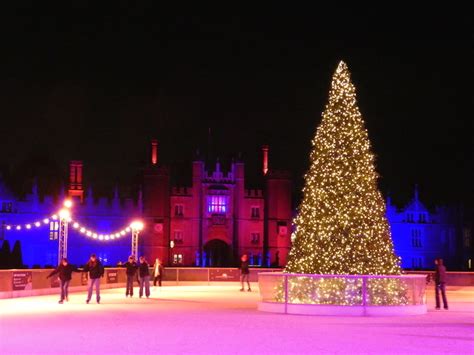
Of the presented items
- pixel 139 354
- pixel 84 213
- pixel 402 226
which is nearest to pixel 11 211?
pixel 84 213

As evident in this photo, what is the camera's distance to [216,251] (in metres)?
68.2

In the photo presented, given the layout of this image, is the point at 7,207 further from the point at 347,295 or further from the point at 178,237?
the point at 347,295

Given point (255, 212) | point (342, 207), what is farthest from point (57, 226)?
point (342, 207)

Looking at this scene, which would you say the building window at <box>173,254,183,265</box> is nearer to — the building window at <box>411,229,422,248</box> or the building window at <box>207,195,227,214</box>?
the building window at <box>207,195,227,214</box>

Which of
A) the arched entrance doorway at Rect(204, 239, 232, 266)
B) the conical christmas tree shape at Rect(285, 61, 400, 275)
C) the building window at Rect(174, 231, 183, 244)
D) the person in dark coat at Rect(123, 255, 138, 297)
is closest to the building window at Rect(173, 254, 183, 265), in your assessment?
the building window at Rect(174, 231, 183, 244)

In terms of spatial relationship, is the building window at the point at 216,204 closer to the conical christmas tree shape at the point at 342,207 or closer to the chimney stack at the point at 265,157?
the chimney stack at the point at 265,157

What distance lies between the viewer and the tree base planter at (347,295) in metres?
19.8

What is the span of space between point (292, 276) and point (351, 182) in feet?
10.5

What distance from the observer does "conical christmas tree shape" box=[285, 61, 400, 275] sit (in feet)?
70.0

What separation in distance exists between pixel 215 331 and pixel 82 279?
1978cm

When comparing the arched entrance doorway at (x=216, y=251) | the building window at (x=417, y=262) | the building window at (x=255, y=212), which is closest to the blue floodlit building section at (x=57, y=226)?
the arched entrance doorway at (x=216, y=251)

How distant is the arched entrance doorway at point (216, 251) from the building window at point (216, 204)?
2.56 m

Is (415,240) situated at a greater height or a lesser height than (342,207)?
greater

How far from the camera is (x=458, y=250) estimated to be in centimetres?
6962
